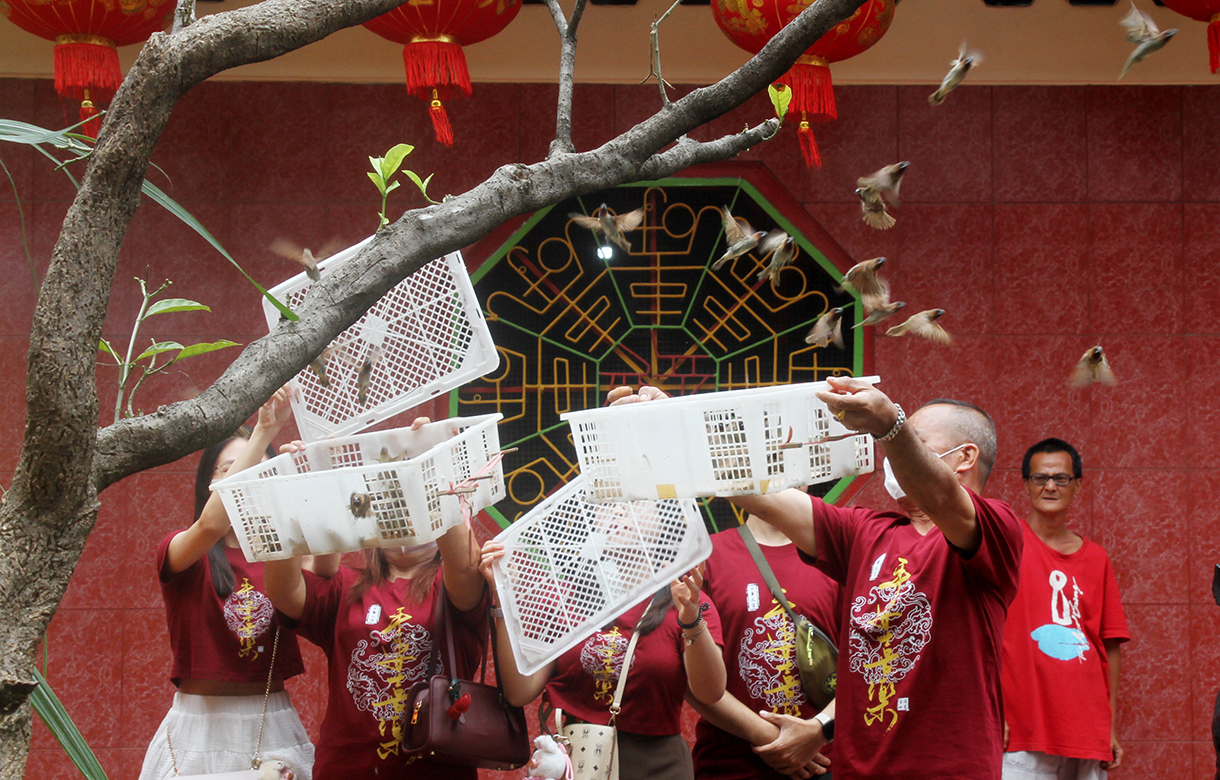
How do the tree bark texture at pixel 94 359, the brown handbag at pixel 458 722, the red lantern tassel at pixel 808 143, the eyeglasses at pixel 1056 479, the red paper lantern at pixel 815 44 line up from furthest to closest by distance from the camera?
1. the eyeglasses at pixel 1056 479
2. the red lantern tassel at pixel 808 143
3. the red paper lantern at pixel 815 44
4. the brown handbag at pixel 458 722
5. the tree bark texture at pixel 94 359

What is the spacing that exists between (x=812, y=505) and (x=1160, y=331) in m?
2.28

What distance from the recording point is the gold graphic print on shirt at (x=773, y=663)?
2414 millimetres

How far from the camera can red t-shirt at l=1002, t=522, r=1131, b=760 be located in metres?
2.96

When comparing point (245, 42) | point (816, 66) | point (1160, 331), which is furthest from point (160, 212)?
point (1160, 331)

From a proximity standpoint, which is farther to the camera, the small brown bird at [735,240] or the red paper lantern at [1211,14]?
the red paper lantern at [1211,14]

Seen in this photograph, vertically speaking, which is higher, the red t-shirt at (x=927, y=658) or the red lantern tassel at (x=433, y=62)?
the red lantern tassel at (x=433, y=62)

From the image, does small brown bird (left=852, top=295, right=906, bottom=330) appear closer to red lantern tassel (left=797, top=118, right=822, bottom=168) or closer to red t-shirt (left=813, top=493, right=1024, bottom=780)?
red t-shirt (left=813, top=493, right=1024, bottom=780)

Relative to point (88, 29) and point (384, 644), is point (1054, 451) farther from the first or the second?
point (88, 29)

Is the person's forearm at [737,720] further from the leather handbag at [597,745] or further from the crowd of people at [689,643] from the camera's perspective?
the leather handbag at [597,745]

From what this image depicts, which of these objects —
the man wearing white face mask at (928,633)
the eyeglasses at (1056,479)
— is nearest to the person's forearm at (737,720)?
the man wearing white face mask at (928,633)

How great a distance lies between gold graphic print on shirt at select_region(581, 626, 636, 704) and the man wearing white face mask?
1.68 ft

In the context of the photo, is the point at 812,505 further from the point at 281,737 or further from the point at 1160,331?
the point at 1160,331

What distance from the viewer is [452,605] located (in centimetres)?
234

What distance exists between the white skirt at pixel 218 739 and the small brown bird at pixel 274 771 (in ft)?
0.32
